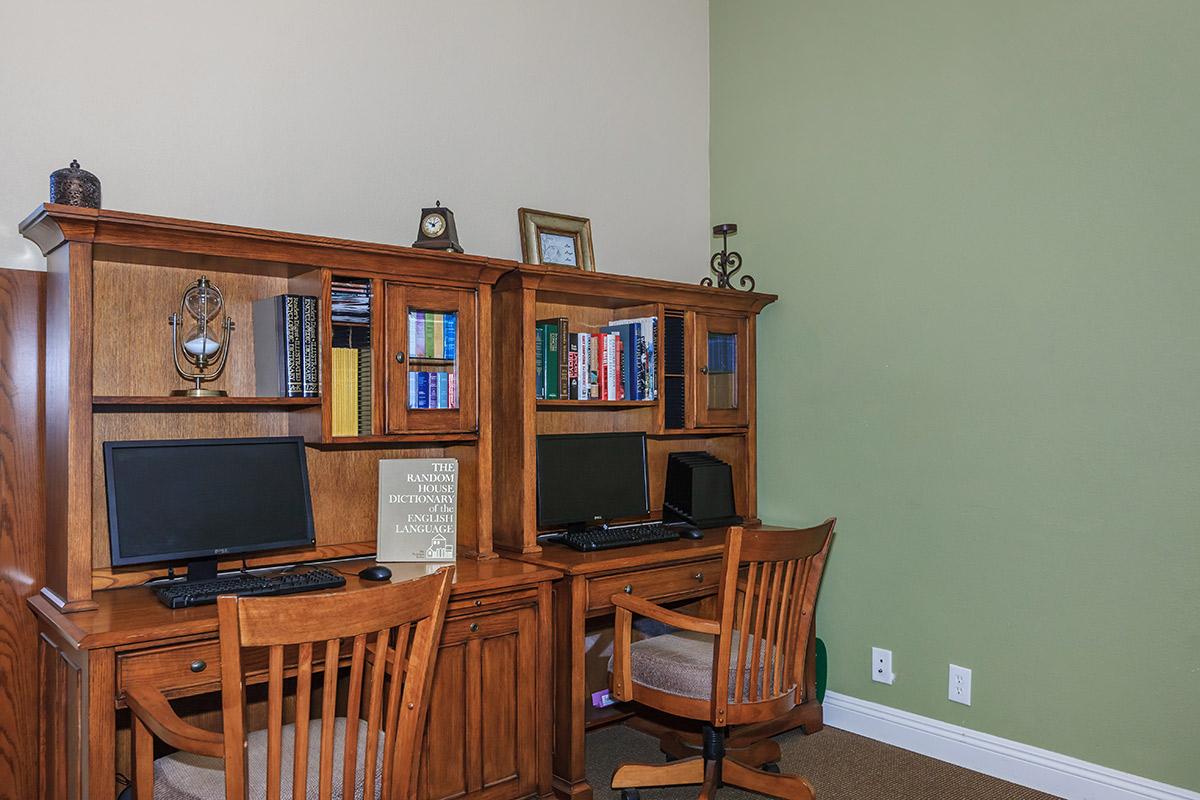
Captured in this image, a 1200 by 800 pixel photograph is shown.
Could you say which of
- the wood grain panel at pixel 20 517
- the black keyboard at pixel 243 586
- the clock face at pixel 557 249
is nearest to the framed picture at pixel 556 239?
the clock face at pixel 557 249

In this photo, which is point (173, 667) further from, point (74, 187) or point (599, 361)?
point (599, 361)

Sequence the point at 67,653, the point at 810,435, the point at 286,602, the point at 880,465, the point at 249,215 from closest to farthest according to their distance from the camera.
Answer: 1. the point at 286,602
2. the point at 67,653
3. the point at 249,215
4. the point at 880,465
5. the point at 810,435

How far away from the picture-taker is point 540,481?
3.24m

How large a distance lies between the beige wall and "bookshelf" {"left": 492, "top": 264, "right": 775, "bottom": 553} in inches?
14.8

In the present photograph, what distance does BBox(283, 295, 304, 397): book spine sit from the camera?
263 centimetres

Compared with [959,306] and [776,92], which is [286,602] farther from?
[776,92]

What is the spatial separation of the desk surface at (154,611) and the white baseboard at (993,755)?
61.4 inches

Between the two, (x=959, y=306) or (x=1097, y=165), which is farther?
(x=959, y=306)

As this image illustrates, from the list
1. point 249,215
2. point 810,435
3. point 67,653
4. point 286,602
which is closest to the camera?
point 286,602

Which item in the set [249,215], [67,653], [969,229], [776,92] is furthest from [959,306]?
[67,653]

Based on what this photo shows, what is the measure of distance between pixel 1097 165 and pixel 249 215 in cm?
275

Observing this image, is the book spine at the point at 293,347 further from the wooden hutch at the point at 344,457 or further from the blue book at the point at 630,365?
the blue book at the point at 630,365

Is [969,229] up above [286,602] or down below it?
above

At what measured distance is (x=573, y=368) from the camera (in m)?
3.36
